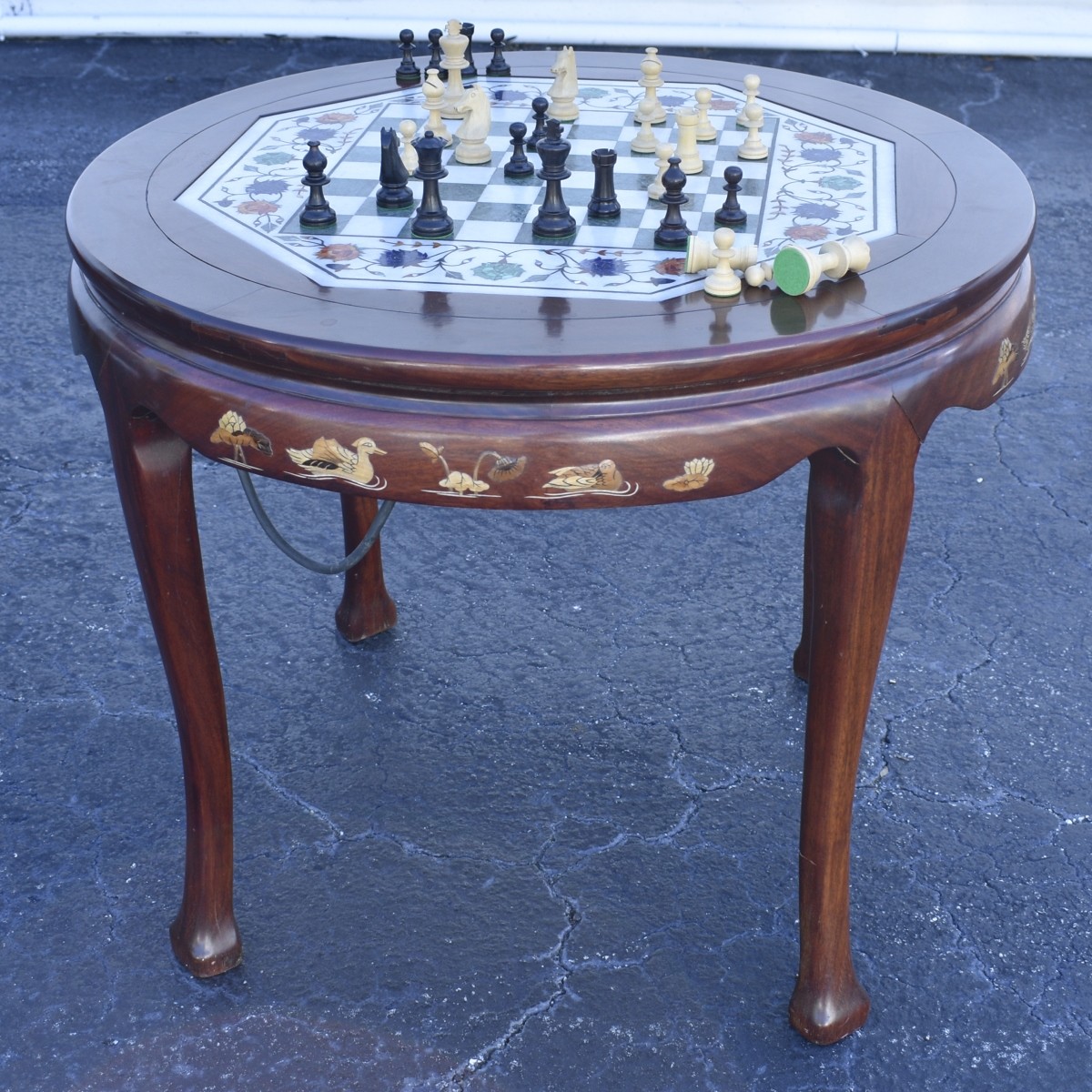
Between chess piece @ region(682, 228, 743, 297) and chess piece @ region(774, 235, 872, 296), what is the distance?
0.04 m

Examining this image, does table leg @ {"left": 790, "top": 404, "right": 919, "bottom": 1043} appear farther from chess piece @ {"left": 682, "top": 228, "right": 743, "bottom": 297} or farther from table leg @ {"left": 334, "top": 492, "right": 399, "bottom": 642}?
table leg @ {"left": 334, "top": 492, "right": 399, "bottom": 642}

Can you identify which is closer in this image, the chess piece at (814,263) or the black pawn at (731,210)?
the chess piece at (814,263)

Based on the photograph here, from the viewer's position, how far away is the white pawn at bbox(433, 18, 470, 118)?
196 cm

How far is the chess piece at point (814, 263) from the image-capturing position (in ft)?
4.38

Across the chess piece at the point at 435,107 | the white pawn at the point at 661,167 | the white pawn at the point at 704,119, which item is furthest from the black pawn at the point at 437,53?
the white pawn at the point at 661,167

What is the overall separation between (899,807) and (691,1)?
3727 mm

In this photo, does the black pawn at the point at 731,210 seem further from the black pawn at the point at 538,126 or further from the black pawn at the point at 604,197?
the black pawn at the point at 538,126

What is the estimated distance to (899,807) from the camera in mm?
2035

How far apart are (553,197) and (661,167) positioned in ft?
0.60

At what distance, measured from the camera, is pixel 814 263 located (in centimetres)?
133

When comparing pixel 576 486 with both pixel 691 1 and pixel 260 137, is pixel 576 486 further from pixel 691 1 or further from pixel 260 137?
pixel 691 1

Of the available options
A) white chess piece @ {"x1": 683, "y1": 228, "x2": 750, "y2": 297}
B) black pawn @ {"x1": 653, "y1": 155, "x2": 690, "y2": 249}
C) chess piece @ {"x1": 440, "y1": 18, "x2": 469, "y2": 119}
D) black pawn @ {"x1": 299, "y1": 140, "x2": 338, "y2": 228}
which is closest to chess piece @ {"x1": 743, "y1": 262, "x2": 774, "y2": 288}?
white chess piece @ {"x1": 683, "y1": 228, "x2": 750, "y2": 297}

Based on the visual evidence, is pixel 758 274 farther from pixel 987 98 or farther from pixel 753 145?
pixel 987 98

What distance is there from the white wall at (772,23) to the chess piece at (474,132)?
3353 millimetres
